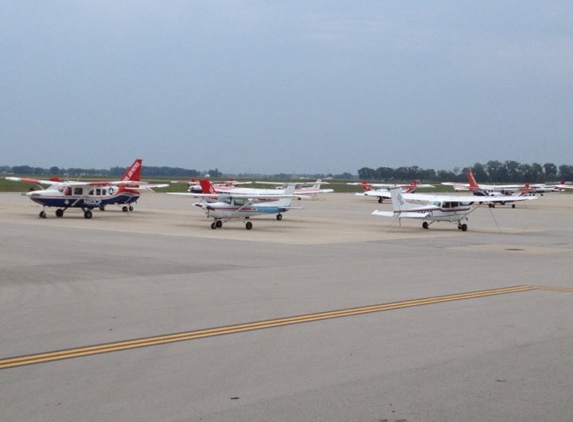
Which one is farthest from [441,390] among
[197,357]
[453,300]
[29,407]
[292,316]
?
[453,300]

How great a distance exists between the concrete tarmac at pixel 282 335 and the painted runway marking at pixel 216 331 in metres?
0.04

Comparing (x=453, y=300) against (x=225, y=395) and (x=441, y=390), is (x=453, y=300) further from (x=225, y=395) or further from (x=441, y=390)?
(x=225, y=395)

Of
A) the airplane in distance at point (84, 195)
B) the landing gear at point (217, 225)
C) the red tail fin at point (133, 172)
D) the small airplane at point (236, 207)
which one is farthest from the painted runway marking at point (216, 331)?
the red tail fin at point (133, 172)

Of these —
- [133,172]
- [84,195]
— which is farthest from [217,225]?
[133,172]

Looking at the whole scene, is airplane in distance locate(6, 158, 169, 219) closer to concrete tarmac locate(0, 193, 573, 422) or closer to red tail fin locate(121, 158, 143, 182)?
red tail fin locate(121, 158, 143, 182)

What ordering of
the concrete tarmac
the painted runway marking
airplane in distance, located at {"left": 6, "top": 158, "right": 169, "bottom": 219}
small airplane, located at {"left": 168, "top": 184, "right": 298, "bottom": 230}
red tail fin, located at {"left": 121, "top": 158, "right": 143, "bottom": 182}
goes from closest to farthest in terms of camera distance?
the concrete tarmac, the painted runway marking, small airplane, located at {"left": 168, "top": 184, "right": 298, "bottom": 230}, airplane in distance, located at {"left": 6, "top": 158, "right": 169, "bottom": 219}, red tail fin, located at {"left": 121, "top": 158, "right": 143, "bottom": 182}

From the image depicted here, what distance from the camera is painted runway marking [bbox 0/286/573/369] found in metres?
8.78

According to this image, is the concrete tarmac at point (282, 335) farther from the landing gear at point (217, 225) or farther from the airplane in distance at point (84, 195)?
the airplane in distance at point (84, 195)

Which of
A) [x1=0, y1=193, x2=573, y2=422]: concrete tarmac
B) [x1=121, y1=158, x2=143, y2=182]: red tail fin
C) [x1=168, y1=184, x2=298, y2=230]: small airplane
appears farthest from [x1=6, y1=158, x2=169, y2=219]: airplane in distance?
[x1=0, y1=193, x2=573, y2=422]: concrete tarmac

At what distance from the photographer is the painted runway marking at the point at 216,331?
878 cm

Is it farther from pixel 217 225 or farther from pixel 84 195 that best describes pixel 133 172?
pixel 217 225

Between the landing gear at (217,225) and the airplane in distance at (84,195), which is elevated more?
the airplane in distance at (84,195)

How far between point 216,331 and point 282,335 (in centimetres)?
92

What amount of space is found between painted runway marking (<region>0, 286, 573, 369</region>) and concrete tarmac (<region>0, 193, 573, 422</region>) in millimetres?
40
